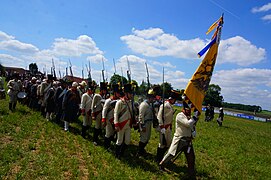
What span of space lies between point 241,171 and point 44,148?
23.1 feet

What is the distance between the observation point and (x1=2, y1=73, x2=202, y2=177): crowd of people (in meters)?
7.17

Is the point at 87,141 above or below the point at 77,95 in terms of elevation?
below

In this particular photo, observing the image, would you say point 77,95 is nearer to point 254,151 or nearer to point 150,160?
point 150,160

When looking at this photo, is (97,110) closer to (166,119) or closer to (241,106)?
(166,119)

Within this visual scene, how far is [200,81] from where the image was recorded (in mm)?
7309

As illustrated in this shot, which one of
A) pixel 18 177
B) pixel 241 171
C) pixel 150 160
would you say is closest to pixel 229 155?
pixel 241 171

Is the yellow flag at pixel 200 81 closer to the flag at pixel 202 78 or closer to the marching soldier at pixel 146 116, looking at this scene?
the flag at pixel 202 78

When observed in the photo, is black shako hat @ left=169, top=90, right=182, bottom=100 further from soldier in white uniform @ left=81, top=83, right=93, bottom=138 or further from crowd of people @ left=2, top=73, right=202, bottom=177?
soldier in white uniform @ left=81, top=83, right=93, bottom=138

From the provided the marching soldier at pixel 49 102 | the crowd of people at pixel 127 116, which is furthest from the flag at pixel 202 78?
the marching soldier at pixel 49 102

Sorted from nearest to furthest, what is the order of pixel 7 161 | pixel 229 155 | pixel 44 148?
pixel 7 161 < pixel 44 148 < pixel 229 155

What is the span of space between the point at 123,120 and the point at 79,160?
184 centimetres

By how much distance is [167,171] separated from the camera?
7.86 metres

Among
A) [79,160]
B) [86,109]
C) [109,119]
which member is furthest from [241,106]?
[79,160]

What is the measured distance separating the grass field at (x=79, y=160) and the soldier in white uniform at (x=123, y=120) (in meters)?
0.50
